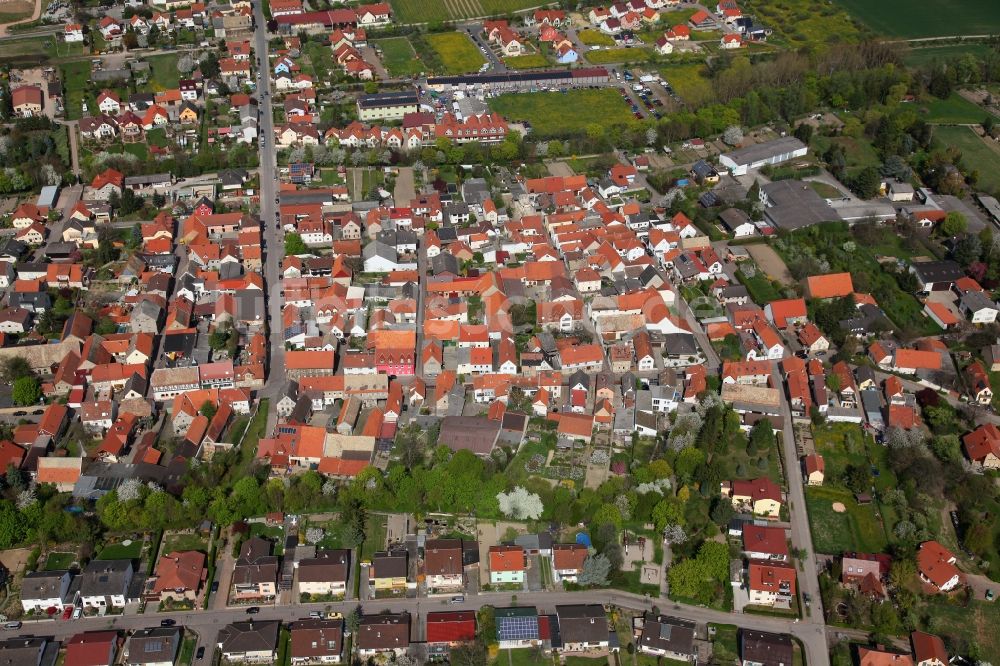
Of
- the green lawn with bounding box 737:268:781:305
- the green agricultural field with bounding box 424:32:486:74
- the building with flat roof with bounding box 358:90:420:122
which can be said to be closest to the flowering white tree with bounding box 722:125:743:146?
the green lawn with bounding box 737:268:781:305

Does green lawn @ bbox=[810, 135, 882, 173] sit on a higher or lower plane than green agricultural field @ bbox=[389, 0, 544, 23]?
lower

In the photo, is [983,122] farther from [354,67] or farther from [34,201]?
[34,201]

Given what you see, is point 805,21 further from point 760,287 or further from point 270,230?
point 270,230

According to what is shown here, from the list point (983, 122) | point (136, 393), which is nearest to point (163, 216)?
point (136, 393)

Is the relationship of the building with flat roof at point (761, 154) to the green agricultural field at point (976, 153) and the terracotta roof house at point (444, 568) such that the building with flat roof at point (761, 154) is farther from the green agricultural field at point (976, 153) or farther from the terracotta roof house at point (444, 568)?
the terracotta roof house at point (444, 568)

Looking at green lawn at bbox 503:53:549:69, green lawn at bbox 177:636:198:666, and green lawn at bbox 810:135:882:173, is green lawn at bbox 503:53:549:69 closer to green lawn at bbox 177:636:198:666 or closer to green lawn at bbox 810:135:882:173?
green lawn at bbox 810:135:882:173

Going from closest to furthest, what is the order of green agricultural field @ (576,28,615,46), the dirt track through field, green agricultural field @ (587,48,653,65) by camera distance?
1. green agricultural field @ (587,48,653,65)
2. green agricultural field @ (576,28,615,46)
3. the dirt track through field
